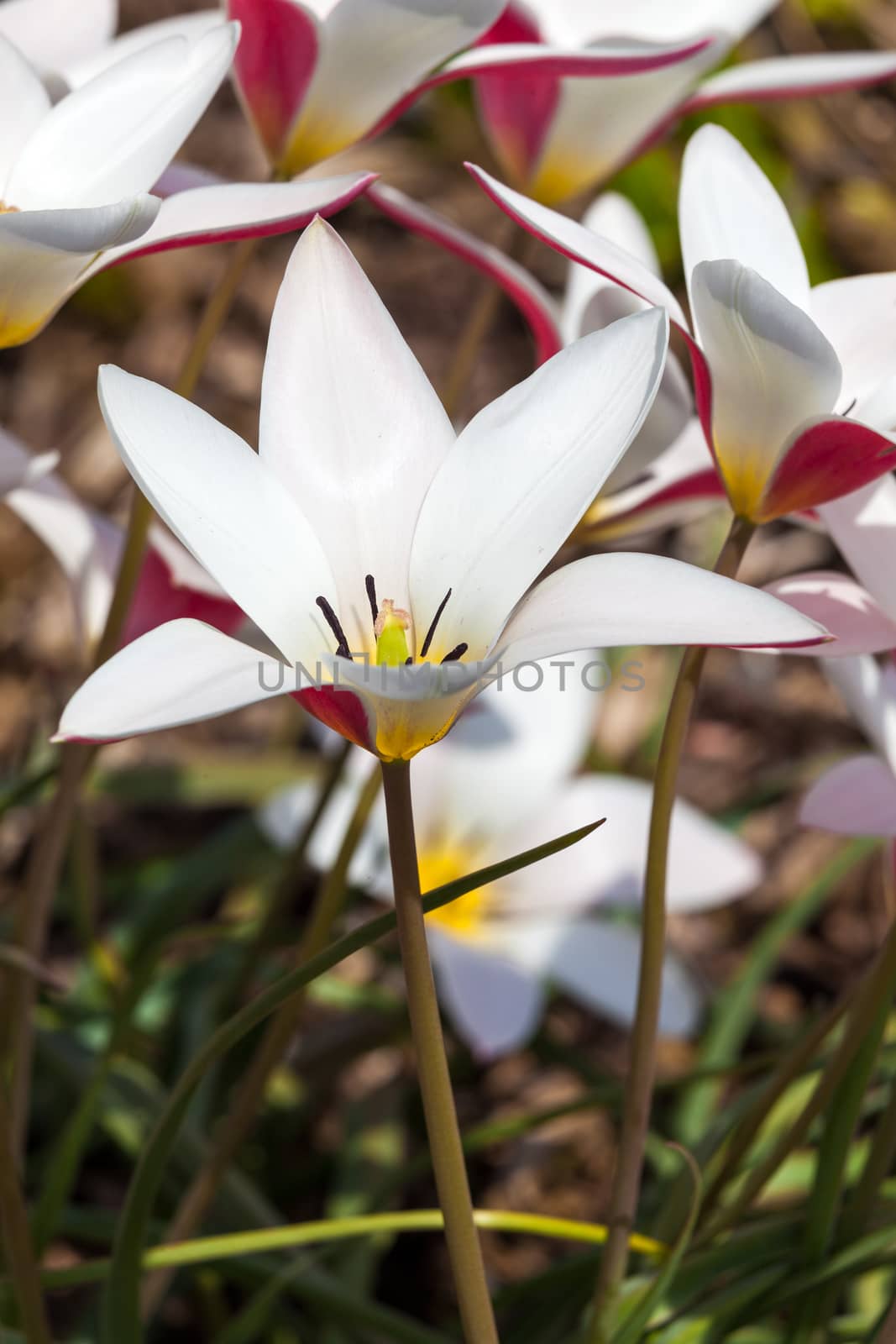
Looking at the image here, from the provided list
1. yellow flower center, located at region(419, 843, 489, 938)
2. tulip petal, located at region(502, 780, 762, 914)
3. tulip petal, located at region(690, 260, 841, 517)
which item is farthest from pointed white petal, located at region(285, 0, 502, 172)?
yellow flower center, located at region(419, 843, 489, 938)

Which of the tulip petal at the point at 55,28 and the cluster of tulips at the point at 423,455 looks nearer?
the cluster of tulips at the point at 423,455

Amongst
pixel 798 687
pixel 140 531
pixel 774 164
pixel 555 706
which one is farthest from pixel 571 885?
pixel 774 164

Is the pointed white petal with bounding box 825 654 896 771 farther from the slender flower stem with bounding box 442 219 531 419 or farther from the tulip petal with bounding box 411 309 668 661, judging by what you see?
the slender flower stem with bounding box 442 219 531 419

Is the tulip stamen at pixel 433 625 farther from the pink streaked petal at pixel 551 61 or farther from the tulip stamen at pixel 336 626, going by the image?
the pink streaked petal at pixel 551 61

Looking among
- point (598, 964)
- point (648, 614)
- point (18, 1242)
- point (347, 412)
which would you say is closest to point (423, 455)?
point (347, 412)

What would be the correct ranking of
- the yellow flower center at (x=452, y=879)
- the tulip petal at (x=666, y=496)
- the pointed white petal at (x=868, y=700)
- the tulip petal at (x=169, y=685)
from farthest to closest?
the yellow flower center at (x=452, y=879), the tulip petal at (x=666, y=496), the pointed white petal at (x=868, y=700), the tulip petal at (x=169, y=685)

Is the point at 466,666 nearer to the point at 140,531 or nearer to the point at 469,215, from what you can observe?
the point at 140,531

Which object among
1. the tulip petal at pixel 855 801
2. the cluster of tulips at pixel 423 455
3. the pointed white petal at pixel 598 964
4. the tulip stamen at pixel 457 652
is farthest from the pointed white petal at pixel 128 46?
the pointed white petal at pixel 598 964
